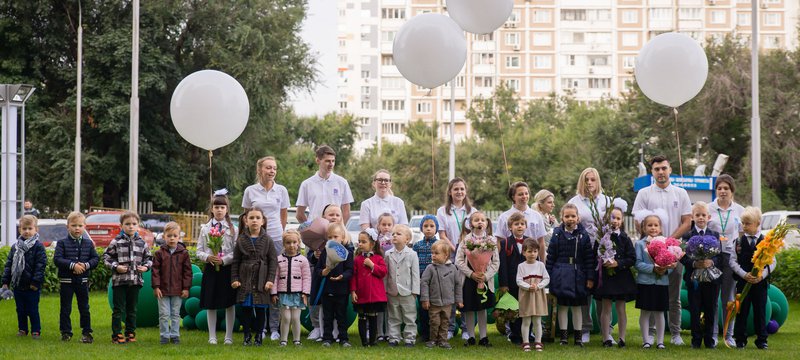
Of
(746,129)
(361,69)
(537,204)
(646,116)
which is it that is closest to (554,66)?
(361,69)

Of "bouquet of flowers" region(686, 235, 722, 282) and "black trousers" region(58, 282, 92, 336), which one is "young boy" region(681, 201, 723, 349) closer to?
"bouquet of flowers" region(686, 235, 722, 282)

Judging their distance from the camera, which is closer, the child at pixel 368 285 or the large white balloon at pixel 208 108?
the child at pixel 368 285

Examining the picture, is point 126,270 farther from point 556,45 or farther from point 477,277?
point 556,45

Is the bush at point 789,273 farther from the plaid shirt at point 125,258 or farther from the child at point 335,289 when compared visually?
the plaid shirt at point 125,258

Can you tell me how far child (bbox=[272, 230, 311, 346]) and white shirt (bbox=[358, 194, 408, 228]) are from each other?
40.2 inches

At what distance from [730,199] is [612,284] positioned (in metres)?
1.70

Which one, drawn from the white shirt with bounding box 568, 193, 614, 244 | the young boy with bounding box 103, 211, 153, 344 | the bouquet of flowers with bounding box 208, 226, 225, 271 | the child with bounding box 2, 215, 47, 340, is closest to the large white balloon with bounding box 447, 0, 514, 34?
the white shirt with bounding box 568, 193, 614, 244

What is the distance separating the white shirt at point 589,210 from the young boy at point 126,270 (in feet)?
14.9

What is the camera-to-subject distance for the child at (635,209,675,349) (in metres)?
10.4

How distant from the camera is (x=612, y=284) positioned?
1042 centimetres

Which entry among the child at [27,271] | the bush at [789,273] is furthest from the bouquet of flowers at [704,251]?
the child at [27,271]

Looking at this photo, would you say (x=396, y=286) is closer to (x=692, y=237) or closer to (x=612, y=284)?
(x=612, y=284)

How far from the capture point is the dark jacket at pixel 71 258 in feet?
34.8

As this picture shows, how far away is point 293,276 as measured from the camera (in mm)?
10359
